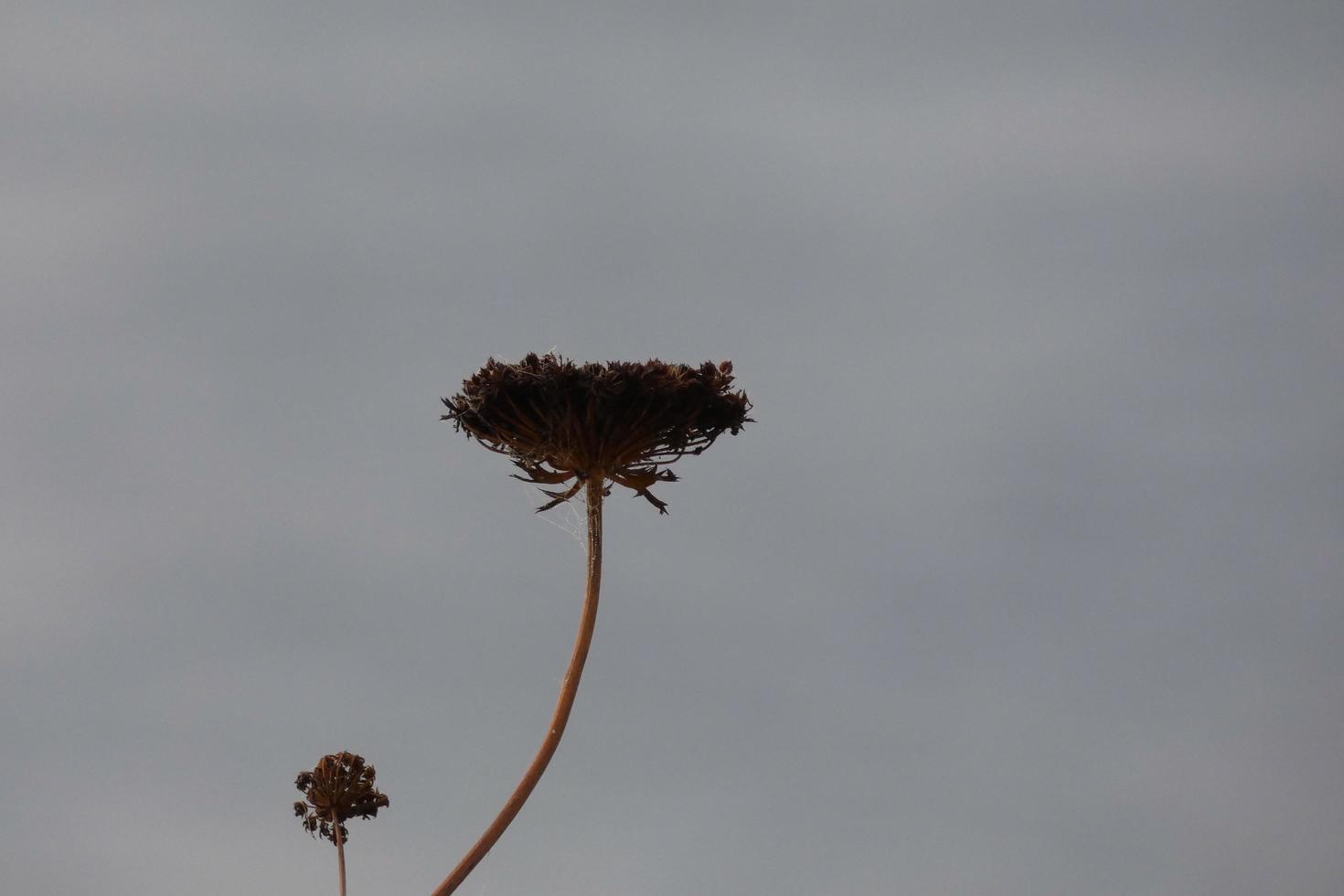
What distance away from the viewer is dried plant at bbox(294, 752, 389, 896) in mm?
29172

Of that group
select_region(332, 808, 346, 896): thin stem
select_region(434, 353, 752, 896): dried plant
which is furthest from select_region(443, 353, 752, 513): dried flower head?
select_region(332, 808, 346, 896): thin stem

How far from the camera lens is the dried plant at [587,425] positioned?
27.1m

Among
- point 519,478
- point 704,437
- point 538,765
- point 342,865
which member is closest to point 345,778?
point 342,865

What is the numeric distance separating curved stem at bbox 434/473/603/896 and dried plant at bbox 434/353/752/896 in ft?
0.04

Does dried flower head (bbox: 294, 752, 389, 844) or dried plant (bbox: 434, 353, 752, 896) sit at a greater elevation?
dried plant (bbox: 434, 353, 752, 896)

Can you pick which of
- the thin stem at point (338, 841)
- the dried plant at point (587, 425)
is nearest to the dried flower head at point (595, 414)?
the dried plant at point (587, 425)

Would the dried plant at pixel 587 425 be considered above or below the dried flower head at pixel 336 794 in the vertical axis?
above

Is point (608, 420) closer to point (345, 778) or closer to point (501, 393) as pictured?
point (501, 393)

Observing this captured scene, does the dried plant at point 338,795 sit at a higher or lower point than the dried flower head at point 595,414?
lower

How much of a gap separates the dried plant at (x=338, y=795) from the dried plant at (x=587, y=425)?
266cm

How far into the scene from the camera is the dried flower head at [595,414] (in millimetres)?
27109

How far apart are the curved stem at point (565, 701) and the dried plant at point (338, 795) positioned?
8.57ft

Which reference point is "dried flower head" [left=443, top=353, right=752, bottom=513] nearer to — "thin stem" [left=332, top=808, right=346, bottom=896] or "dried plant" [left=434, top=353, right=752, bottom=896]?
"dried plant" [left=434, top=353, right=752, bottom=896]

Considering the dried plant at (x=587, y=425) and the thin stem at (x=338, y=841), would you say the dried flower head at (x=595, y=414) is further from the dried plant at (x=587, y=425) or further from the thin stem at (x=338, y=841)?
the thin stem at (x=338, y=841)
